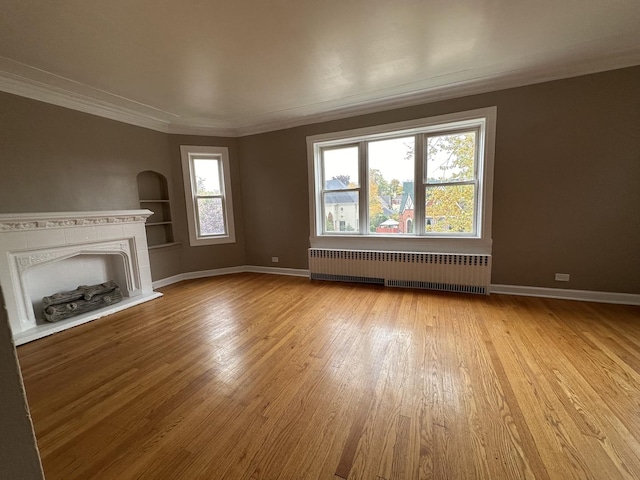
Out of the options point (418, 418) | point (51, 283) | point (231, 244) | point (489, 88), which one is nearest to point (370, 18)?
point (489, 88)

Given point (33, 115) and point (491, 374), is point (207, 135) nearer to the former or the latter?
point (33, 115)

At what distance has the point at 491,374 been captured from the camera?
1823mm

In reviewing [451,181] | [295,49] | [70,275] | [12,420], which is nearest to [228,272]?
[70,275]

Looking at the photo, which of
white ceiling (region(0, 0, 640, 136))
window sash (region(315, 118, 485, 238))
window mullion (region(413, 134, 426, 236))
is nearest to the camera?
white ceiling (region(0, 0, 640, 136))

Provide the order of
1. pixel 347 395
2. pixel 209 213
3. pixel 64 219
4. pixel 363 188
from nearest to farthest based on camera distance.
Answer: pixel 347 395
pixel 64 219
pixel 363 188
pixel 209 213

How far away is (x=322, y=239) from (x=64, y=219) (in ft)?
10.9

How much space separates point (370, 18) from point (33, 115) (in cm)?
372

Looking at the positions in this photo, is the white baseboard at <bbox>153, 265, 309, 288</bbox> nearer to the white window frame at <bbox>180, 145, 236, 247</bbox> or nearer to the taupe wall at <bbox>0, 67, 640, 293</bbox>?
the white window frame at <bbox>180, 145, 236, 247</bbox>

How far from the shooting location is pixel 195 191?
4582 mm

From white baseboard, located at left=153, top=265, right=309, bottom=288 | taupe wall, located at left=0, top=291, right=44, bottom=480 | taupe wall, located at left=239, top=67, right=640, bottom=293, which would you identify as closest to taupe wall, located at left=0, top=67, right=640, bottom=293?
taupe wall, located at left=239, top=67, right=640, bottom=293

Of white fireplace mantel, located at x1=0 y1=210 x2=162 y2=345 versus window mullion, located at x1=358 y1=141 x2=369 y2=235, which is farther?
window mullion, located at x1=358 y1=141 x2=369 y2=235

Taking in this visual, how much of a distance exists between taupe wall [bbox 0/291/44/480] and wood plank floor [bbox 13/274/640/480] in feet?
3.46

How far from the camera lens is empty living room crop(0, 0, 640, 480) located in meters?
1.40

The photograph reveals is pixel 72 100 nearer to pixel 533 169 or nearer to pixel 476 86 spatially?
pixel 476 86
